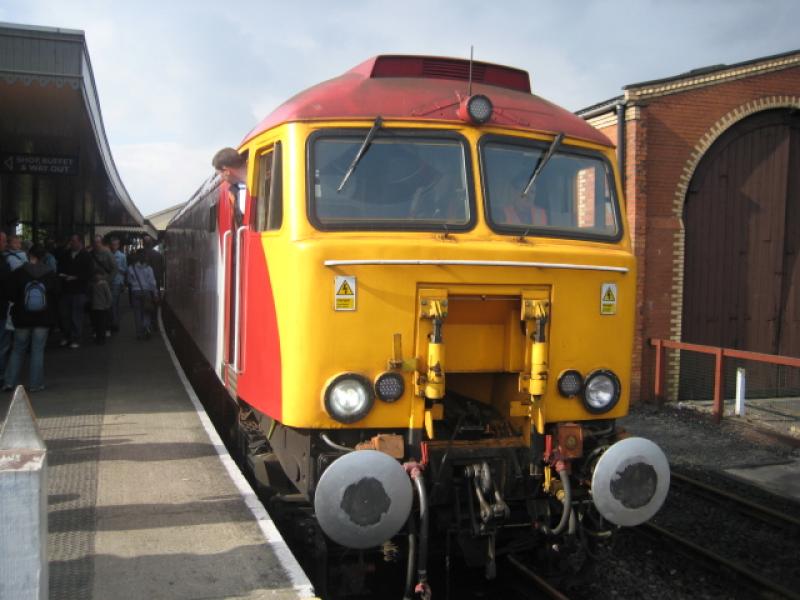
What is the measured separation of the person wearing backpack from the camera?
845 centimetres

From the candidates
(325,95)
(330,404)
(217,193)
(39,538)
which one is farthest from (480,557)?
(217,193)

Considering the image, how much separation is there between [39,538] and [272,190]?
2490 millimetres

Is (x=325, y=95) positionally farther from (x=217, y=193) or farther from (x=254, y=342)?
(x=217, y=193)

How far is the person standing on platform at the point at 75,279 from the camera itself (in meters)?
11.7

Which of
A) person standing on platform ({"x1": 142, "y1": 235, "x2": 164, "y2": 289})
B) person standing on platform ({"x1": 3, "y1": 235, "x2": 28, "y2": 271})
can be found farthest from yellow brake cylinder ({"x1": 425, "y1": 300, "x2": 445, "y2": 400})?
person standing on platform ({"x1": 142, "y1": 235, "x2": 164, "y2": 289})

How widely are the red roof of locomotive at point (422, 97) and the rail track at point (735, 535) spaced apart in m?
3.31

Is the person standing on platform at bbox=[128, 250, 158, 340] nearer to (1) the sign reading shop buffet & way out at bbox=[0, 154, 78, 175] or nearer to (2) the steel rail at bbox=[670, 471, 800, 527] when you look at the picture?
(1) the sign reading shop buffet & way out at bbox=[0, 154, 78, 175]

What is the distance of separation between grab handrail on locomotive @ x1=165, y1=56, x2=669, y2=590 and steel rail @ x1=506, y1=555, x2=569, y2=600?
0.41 metres

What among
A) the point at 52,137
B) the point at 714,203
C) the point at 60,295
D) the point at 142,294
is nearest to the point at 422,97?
the point at 714,203

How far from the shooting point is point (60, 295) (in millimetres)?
12008

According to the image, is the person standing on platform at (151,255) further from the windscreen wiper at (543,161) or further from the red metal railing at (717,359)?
the windscreen wiper at (543,161)

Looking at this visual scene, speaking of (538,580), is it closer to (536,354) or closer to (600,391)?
(600,391)

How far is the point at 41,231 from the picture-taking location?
82.5 feet

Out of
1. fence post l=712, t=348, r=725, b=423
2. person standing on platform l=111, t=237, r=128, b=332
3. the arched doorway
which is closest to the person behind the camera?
fence post l=712, t=348, r=725, b=423
